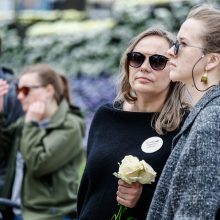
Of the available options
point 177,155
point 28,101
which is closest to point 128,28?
point 28,101

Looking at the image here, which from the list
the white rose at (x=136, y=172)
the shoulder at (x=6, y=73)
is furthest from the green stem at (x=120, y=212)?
the shoulder at (x=6, y=73)

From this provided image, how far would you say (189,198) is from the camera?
292 centimetres

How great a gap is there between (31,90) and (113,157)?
6.50ft

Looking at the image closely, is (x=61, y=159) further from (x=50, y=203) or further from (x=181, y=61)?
(x=181, y=61)

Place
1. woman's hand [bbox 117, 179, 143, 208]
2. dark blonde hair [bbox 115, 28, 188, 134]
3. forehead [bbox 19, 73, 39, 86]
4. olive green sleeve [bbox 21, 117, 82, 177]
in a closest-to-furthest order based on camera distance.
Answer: woman's hand [bbox 117, 179, 143, 208], dark blonde hair [bbox 115, 28, 188, 134], olive green sleeve [bbox 21, 117, 82, 177], forehead [bbox 19, 73, 39, 86]

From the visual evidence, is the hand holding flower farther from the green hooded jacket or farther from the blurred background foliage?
the blurred background foliage

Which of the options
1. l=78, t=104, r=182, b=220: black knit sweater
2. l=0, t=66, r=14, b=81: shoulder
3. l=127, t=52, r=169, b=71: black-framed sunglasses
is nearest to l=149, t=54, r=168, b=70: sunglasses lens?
l=127, t=52, r=169, b=71: black-framed sunglasses

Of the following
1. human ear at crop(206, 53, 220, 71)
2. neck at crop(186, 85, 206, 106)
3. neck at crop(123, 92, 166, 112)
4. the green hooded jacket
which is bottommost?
the green hooded jacket

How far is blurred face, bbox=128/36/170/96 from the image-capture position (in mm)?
3828

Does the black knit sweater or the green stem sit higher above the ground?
the black knit sweater

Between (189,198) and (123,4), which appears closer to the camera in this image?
(189,198)

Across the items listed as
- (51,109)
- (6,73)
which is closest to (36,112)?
(51,109)

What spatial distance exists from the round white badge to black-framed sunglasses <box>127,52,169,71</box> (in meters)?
0.40

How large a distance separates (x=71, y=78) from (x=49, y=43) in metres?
1.23
